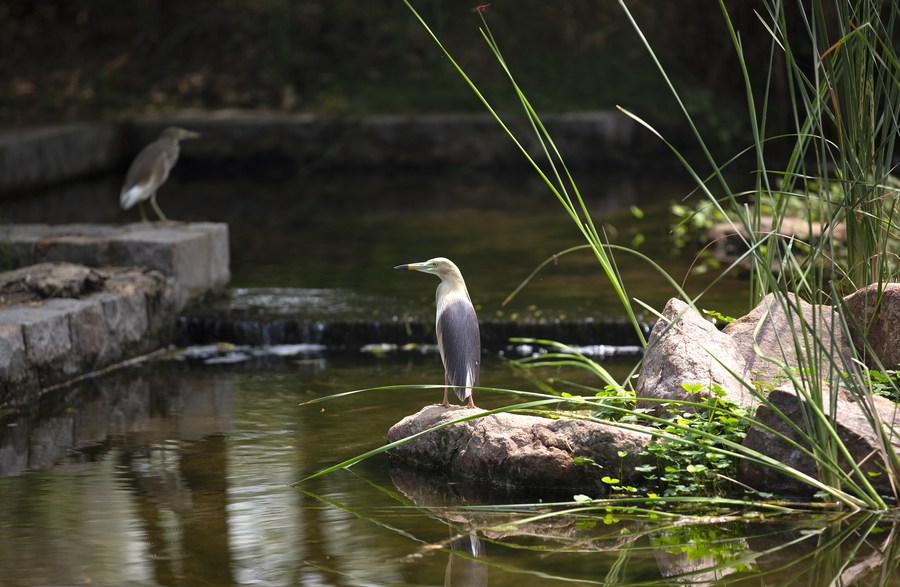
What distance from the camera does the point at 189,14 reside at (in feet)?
49.2

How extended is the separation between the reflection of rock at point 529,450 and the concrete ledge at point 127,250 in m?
2.86

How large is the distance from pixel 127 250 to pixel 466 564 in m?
3.91

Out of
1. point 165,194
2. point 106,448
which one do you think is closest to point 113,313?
point 106,448

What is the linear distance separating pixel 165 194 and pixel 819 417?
333 inches

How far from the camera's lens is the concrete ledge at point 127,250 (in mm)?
6848

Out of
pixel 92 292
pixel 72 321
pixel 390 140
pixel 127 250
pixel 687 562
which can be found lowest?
pixel 687 562

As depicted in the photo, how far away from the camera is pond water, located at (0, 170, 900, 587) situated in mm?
3492

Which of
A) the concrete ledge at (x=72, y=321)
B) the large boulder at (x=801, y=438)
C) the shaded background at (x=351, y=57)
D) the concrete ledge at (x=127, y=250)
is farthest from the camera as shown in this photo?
the shaded background at (x=351, y=57)

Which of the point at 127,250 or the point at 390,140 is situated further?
the point at 390,140

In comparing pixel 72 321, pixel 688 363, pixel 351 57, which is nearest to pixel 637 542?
Result: pixel 688 363

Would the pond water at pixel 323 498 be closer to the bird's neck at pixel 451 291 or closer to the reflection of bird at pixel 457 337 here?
the reflection of bird at pixel 457 337

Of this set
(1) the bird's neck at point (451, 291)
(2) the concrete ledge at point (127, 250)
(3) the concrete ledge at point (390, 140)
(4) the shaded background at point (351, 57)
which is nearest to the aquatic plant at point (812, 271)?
(1) the bird's neck at point (451, 291)

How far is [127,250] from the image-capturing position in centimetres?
689

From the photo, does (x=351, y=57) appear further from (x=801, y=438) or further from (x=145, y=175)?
(x=801, y=438)
